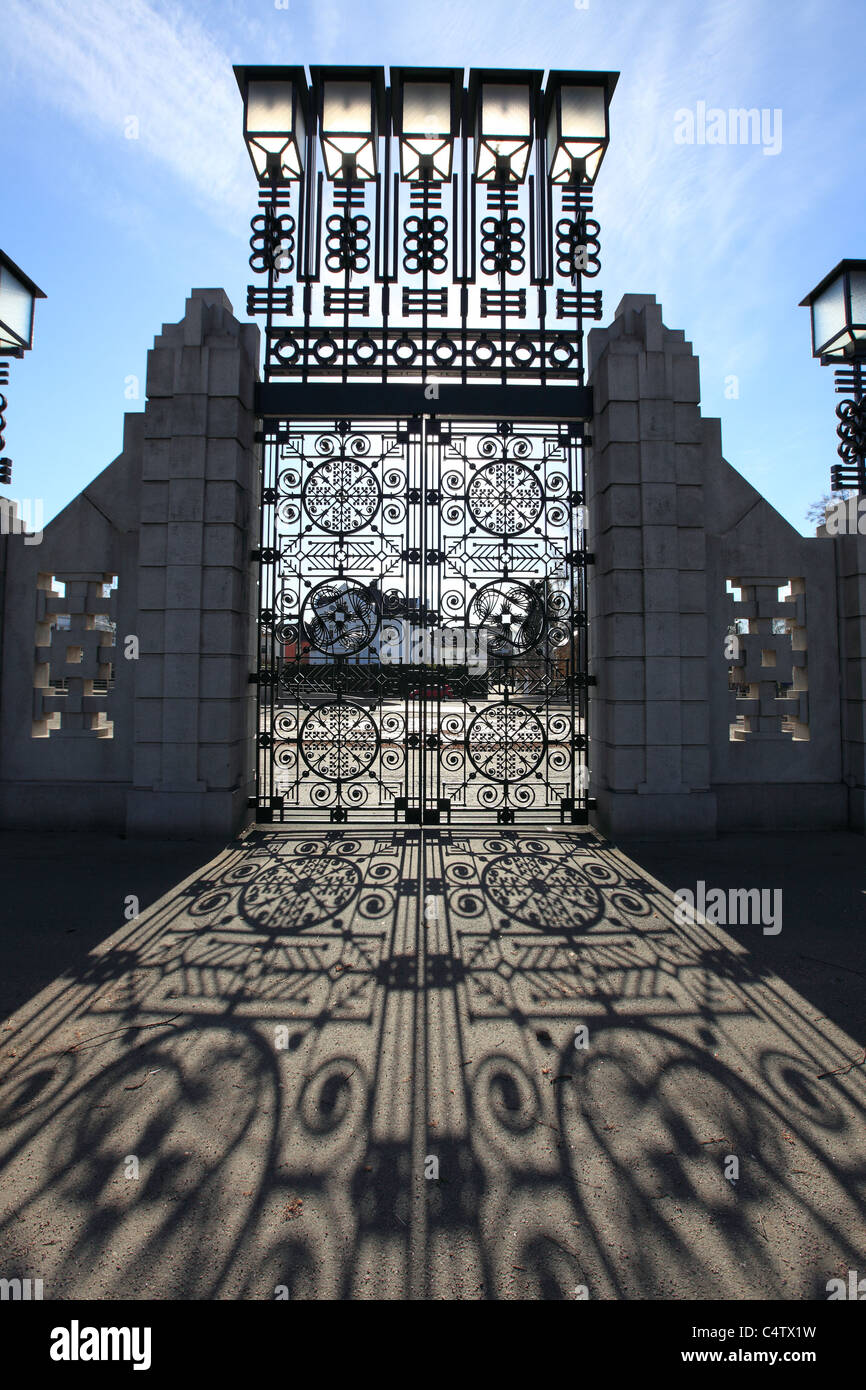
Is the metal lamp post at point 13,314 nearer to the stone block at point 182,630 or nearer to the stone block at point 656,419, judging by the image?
the stone block at point 182,630

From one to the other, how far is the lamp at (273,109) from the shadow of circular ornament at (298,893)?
8097 millimetres

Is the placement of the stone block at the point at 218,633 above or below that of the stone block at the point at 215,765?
above

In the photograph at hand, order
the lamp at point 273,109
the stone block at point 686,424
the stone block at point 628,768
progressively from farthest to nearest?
the lamp at point 273,109, the stone block at point 686,424, the stone block at point 628,768

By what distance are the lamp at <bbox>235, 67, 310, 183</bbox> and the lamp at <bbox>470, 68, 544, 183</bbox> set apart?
202 cm

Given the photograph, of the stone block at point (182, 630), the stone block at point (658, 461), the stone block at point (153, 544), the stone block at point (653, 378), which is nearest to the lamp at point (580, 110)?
the stone block at point (653, 378)

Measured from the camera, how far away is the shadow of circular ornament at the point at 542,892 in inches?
195

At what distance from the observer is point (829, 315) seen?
7516 mm

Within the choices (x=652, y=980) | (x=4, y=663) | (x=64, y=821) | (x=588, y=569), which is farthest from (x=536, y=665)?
(x=4, y=663)

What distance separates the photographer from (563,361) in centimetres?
807

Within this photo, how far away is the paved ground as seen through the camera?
2025 millimetres

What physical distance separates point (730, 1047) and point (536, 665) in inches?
200

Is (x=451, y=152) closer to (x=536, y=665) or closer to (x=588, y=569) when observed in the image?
(x=588, y=569)

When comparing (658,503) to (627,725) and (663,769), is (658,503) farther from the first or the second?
(663,769)

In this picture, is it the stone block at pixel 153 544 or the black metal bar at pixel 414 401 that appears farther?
the black metal bar at pixel 414 401
